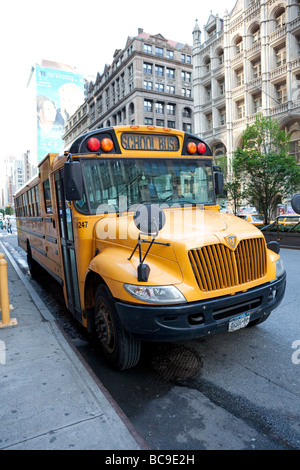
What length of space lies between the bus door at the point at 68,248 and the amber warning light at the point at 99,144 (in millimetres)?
881

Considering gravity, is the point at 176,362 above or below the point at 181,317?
below

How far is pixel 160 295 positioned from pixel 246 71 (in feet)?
134

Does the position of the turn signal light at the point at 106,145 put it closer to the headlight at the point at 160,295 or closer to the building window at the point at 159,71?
the headlight at the point at 160,295

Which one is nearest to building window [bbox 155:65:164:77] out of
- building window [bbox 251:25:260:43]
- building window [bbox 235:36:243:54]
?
building window [bbox 235:36:243:54]

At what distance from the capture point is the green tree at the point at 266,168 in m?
17.6

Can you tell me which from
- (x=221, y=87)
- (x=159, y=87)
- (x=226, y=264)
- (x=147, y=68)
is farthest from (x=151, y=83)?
(x=226, y=264)

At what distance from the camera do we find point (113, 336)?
3.53 metres

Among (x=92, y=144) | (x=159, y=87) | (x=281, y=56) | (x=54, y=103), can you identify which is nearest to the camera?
(x=92, y=144)

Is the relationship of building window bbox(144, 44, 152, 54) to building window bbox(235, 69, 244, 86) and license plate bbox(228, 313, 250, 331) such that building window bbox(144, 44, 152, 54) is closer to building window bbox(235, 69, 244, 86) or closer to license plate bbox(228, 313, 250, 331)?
building window bbox(235, 69, 244, 86)

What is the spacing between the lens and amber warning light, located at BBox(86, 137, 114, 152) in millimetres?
3934

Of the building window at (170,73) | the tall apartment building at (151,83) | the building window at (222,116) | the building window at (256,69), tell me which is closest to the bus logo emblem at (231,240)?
the building window at (256,69)

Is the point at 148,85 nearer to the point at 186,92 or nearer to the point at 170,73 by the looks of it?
the point at 170,73

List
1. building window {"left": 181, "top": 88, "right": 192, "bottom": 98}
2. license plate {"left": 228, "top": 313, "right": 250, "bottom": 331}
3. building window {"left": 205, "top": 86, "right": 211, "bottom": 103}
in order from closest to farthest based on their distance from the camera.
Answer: license plate {"left": 228, "top": 313, "right": 250, "bottom": 331}, building window {"left": 205, "top": 86, "right": 211, "bottom": 103}, building window {"left": 181, "top": 88, "right": 192, "bottom": 98}

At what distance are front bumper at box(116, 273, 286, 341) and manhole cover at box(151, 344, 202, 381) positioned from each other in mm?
734
